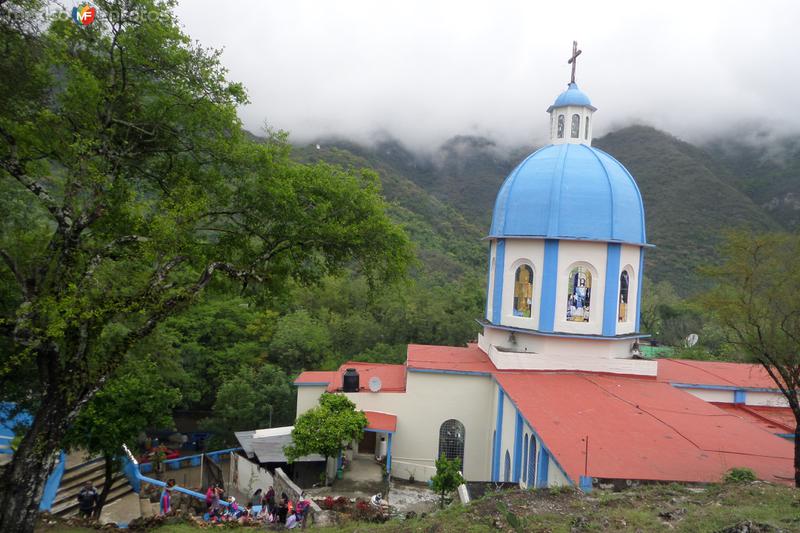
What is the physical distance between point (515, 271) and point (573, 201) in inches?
105

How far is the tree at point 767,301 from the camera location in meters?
8.00

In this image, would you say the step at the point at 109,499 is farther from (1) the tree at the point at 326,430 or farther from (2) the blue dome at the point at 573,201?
(2) the blue dome at the point at 573,201

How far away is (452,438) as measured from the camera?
15.9 m

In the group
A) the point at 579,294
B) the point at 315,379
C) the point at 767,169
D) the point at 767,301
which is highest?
the point at 767,169

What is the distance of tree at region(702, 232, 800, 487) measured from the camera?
800 centimetres

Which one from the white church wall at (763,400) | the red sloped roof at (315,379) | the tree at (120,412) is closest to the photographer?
the tree at (120,412)

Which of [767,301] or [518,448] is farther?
[518,448]

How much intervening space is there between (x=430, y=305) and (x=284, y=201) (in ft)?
66.1

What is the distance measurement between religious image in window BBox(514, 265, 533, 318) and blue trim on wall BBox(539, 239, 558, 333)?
1.94 feet

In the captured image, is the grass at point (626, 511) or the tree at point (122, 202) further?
the tree at point (122, 202)

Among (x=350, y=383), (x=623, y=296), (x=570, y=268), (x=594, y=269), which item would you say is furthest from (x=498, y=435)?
(x=623, y=296)

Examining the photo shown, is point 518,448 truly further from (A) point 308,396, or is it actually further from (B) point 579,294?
(A) point 308,396

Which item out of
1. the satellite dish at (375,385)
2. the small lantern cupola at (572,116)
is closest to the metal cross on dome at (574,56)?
the small lantern cupola at (572,116)

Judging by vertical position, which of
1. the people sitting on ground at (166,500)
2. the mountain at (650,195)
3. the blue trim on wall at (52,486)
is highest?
the mountain at (650,195)
